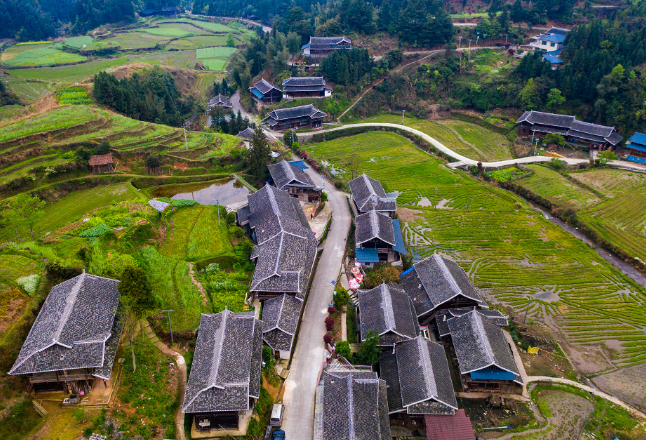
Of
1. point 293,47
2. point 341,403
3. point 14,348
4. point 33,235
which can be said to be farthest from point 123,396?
point 293,47

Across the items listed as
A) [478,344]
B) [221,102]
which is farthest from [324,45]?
[478,344]

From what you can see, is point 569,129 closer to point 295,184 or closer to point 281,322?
point 295,184

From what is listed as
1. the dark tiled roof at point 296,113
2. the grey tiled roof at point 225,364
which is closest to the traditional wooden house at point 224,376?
the grey tiled roof at point 225,364

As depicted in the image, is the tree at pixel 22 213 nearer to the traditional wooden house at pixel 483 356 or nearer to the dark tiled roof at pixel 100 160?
the dark tiled roof at pixel 100 160

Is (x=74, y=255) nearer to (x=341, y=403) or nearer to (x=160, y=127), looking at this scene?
(x=341, y=403)

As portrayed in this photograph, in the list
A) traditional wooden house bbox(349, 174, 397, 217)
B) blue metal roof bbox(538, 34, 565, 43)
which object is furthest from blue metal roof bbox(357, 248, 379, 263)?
blue metal roof bbox(538, 34, 565, 43)

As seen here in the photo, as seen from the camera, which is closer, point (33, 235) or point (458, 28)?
point (33, 235)
